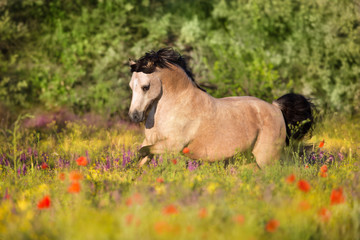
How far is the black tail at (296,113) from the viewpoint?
5.99m

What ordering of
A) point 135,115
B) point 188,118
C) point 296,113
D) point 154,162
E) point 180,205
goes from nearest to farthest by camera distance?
point 180,205 < point 135,115 < point 188,118 < point 154,162 < point 296,113

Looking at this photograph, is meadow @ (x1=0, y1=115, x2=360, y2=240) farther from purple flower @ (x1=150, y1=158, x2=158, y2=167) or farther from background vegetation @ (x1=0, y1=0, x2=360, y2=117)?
background vegetation @ (x1=0, y1=0, x2=360, y2=117)

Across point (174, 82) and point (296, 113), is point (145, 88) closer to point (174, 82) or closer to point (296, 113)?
point (174, 82)

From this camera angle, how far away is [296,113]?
601 centimetres

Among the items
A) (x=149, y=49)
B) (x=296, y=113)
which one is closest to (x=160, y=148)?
(x=296, y=113)

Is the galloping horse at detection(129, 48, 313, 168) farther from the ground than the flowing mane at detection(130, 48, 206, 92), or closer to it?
closer to it

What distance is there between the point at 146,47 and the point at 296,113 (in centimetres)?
634

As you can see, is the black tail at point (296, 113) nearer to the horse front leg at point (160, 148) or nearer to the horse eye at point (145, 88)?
the horse front leg at point (160, 148)

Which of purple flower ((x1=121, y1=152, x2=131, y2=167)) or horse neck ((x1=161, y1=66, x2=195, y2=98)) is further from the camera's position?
purple flower ((x1=121, y1=152, x2=131, y2=167))

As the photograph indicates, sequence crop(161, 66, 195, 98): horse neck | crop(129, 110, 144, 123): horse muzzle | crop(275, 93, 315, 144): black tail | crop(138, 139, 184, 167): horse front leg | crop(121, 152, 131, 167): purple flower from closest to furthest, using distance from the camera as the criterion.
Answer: crop(129, 110, 144, 123): horse muzzle
crop(138, 139, 184, 167): horse front leg
crop(161, 66, 195, 98): horse neck
crop(121, 152, 131, 167): purple flower
crop(275, 93, 315, 144): black tail

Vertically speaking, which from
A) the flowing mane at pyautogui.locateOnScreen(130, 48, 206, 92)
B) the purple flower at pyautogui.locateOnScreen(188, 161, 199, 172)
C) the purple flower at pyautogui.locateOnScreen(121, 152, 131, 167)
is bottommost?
the purple flower at pyautogui.locateOnScreen(121, 152, 131, 167)

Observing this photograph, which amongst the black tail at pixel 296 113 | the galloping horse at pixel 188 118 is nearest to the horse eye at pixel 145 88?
the galloping horse at pixel 188 118

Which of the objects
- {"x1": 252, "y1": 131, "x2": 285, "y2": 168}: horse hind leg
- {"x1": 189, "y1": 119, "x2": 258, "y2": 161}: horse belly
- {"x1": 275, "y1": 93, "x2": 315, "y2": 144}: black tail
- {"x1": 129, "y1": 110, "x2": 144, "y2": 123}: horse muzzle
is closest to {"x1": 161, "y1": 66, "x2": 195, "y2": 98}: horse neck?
{"x1": 129, "y1": 110, "x2": 144, "y2": 123}: horse muzzle

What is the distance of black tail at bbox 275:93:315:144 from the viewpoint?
5.99m
